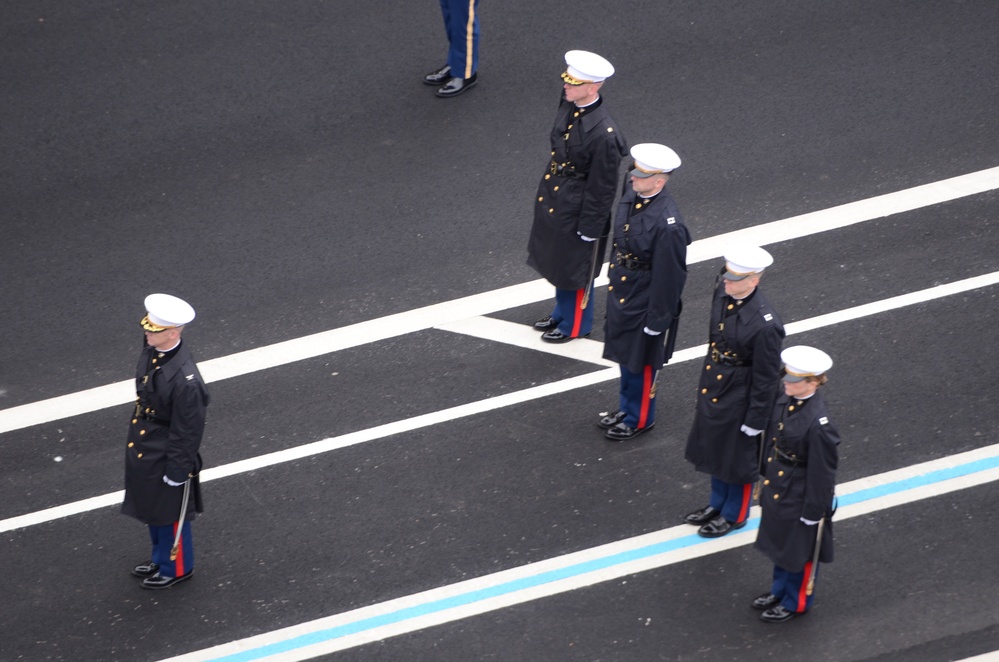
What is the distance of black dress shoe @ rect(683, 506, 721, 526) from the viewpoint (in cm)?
903

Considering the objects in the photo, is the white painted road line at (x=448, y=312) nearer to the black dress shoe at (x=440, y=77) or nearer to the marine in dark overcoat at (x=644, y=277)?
the marine in dark overcoat at (x=644, y=277)

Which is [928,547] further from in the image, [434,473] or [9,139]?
[9,139]

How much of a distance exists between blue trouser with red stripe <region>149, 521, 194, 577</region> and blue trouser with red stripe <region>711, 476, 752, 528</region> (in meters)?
3.21

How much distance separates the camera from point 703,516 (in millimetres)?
9031

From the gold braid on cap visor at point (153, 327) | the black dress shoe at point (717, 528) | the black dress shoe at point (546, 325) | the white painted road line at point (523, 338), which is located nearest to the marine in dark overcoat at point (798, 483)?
the black dress shoe at point (717, 528)

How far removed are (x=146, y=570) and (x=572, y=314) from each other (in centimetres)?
351

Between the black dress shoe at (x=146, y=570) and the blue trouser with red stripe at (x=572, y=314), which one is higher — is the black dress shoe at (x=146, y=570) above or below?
below

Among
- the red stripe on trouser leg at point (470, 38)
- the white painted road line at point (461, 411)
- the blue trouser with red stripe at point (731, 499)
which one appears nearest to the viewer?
the blue trouser with red stripe at point (731, 499)

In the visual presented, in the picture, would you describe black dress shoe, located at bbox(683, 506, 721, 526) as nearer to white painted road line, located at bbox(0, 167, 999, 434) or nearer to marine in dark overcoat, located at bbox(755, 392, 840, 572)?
marine in dark overcoat, located at bbox(755, 392, 840, 572)

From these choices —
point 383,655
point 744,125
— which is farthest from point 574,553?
point 744,125

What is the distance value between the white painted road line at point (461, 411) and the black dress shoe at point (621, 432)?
0.57m

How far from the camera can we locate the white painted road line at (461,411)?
9.38 m

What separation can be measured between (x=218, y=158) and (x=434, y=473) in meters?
4.04

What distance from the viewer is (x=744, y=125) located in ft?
39.8
